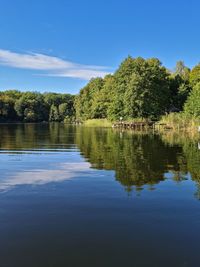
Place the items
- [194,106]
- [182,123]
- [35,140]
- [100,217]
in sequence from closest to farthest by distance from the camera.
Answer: [100,217]
[35,140]
[182,123]
[194,106]

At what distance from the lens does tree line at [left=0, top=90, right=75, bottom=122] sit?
169125 mm

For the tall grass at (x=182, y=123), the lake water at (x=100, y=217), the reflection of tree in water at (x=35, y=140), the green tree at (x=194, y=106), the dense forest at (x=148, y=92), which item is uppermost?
the dense forest at (x=148, y=92)

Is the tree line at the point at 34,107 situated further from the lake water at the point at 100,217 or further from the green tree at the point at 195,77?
the lake water at the point at 100,217

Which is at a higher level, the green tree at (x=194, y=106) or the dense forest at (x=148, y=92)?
the dense forest at (x=148, y=92)

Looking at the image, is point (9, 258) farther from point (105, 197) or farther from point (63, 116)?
point (63, 116)

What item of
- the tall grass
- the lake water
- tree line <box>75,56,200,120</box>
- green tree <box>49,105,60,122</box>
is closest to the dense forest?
tree line <box>75,56,200,120</box>

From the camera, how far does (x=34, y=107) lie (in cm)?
17712

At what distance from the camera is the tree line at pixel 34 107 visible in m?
169

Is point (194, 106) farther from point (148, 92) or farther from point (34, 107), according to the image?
point (34, 107)

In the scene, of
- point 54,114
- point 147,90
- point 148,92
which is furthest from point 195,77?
point 54,114

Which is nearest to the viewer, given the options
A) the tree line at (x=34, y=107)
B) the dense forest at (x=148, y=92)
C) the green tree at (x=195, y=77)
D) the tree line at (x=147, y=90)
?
the dense forest at (x=148, y=92)

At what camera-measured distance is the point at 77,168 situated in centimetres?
1708

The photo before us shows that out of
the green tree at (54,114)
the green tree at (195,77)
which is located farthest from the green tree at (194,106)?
the green tree at (54,114)

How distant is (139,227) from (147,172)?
759 centimetres
